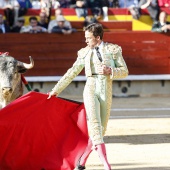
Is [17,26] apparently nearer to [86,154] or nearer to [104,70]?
[86,154]

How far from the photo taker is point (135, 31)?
1323 cm

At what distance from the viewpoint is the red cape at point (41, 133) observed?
624 centimetres

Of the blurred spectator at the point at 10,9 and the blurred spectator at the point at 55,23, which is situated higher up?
the blurred spectator at the point at 10,9

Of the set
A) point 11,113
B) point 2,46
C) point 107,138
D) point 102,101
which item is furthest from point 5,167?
point 2,46

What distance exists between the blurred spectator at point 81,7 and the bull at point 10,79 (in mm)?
5220

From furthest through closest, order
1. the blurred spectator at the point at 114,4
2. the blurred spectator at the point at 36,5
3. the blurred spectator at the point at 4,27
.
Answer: the blurred spectator at the point at 114,4 → the blurred spectator at the point at 36,5 → the blurred spectator at the point at 4,27

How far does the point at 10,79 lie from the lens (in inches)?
301

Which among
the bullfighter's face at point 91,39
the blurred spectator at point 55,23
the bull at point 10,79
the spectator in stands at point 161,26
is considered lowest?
the spectator in stands at point 161,26

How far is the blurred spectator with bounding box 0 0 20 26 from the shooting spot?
495 inches

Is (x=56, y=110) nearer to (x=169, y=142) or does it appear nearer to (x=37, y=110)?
(x=37, y=110)

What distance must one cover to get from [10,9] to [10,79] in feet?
16.6

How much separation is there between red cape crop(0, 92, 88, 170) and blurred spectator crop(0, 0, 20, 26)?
6254 millimetres

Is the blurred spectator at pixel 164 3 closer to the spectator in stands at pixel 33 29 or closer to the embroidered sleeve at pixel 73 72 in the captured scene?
the spectator in stands at pixel 33 29

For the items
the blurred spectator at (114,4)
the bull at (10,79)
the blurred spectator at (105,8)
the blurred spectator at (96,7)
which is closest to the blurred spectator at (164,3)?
the blurred spectator at (114,4)
